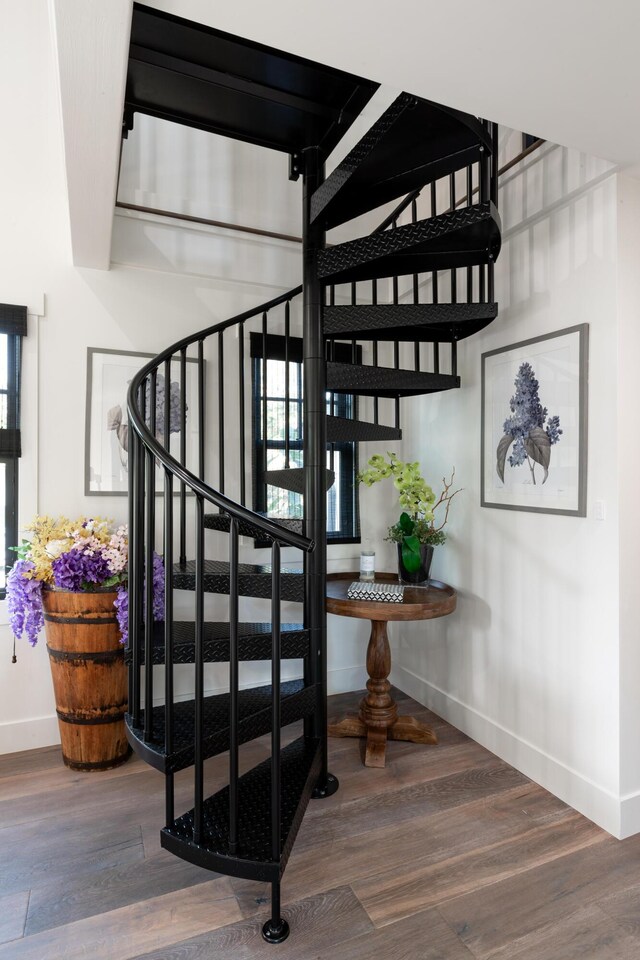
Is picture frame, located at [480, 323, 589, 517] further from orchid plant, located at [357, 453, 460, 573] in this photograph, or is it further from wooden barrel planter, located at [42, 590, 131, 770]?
wooden barrel planter, located at [42, 590, 131, 770]

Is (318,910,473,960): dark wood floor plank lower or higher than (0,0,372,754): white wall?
lower

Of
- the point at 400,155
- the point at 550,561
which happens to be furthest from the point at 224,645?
the point at 400,155

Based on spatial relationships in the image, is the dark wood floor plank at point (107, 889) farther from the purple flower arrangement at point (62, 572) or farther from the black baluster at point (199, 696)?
the purple flower arrangement at point (62, 572)

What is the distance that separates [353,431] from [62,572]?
1452 mm

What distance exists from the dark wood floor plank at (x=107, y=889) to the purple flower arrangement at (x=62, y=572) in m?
0.87

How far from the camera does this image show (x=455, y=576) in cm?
297

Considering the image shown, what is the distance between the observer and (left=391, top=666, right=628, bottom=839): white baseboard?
2010 millimetres

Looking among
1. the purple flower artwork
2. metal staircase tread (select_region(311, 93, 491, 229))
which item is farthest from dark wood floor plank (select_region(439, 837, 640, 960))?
metal staircase tread (select_region(311, 93, 491, 229))

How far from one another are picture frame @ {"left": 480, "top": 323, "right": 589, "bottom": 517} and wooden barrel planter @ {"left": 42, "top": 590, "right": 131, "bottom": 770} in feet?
6.28

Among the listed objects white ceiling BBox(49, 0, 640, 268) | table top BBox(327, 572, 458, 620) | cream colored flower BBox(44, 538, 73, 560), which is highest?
white ceiling BBox(49, 0, 640, 268)

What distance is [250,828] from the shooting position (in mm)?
1714

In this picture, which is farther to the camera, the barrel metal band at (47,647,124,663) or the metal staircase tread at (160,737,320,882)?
the barrel metal band at (47,647,124,663)

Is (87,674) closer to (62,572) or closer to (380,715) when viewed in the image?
(62,572)

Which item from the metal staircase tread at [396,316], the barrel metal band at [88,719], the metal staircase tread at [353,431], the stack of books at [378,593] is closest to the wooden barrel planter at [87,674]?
the barrel metal band at [88,719]
